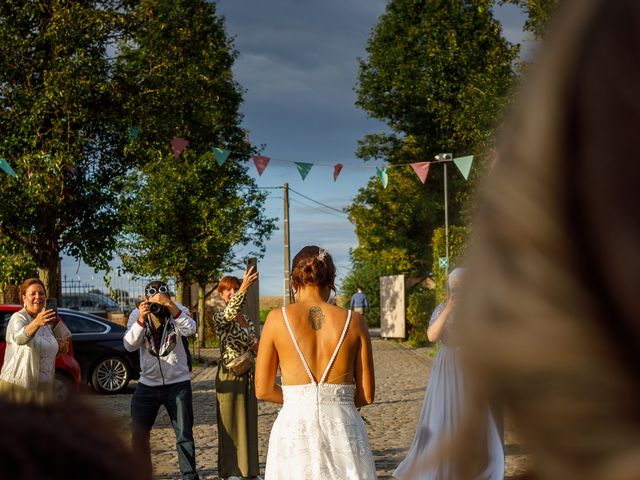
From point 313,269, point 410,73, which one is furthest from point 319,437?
point 410,73

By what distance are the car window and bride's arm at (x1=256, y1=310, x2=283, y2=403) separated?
1231 centimetres

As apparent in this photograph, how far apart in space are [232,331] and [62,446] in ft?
26.5

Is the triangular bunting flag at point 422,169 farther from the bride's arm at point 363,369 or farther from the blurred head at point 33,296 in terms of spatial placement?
the bride's arm at point 363,369

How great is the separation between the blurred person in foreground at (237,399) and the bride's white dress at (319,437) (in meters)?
3.31

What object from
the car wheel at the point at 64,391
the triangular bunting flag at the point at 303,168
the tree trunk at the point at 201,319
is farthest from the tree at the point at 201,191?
the car wheel at the point at 64,391

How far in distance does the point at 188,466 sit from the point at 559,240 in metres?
8.41

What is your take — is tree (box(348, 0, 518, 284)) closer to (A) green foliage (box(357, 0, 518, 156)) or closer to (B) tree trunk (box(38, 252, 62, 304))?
(A) green foliage (box(357, 0, 518, 156))

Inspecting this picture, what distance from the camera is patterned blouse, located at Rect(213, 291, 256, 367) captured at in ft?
28.2

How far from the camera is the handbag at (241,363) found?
885 cm

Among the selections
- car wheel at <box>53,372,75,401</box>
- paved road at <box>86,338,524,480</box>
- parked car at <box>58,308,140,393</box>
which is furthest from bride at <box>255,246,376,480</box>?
parked car at <box>58,308,140,393</box>

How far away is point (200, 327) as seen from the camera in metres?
31.2

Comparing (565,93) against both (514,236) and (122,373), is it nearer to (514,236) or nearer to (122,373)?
(514,236)

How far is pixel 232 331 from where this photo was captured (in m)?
8.77

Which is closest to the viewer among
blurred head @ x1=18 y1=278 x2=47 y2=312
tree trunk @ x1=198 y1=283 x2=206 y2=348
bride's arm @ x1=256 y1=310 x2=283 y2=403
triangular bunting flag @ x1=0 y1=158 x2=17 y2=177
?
bride's arm @ x1=256 y1=310 x2=283 y2=403
